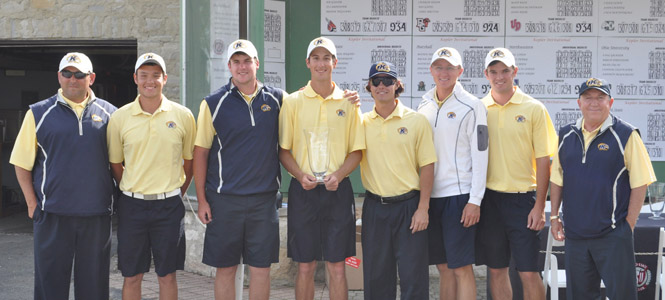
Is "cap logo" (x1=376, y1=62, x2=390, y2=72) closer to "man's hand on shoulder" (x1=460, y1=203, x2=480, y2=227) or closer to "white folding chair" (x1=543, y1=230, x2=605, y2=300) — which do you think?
"man's hand on shoulder" (x1=460, y1=203, x2=480, y2=227)

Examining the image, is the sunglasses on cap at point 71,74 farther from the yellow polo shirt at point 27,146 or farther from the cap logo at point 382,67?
the cap logo at point 382,67

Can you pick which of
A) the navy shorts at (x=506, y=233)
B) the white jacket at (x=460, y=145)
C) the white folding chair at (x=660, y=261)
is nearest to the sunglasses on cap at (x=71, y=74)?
the white jacket at (x=460, y=145)

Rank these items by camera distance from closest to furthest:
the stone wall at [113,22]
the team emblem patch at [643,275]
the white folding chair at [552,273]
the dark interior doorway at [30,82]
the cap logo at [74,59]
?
the cap logo at [74,59], the white folding chair at [552,273], the team emblem patch at [643,275], the stone wall at [113,22], the dark interior doorway at [30,82]

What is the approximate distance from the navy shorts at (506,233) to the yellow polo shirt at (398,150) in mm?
520

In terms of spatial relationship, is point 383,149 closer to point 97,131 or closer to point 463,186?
point 463,186

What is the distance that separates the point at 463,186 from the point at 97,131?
2.36 m

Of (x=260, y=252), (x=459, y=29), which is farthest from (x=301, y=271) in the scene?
(x=459, y=29)

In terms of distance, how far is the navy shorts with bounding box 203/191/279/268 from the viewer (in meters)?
4.62

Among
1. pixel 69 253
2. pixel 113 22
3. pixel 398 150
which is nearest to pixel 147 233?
pixel 69 253

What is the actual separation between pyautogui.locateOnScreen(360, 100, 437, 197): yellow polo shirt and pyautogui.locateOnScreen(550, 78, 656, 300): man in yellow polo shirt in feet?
2.91

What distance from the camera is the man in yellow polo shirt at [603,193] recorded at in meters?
4.19

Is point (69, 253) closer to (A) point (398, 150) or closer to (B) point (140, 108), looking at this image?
(B) point (140, 108)

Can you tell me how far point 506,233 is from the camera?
15.5 feet

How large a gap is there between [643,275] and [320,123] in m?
2.67
